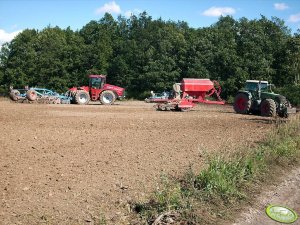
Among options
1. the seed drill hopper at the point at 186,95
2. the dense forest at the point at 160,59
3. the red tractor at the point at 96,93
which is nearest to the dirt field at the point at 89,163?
the seed drill hopper at the point at 186,95

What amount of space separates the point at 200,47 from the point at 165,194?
43.1 metres

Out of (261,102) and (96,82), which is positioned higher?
(96,82)

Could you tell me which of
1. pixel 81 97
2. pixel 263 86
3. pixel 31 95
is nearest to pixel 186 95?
pixel 263 86

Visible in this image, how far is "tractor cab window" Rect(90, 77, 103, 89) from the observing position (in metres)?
28.0

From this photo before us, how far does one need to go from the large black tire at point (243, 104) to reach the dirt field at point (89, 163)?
6282 mm

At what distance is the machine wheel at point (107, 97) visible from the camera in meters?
27.9

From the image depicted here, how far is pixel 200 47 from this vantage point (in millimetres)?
46781

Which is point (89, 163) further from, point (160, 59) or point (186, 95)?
point (160, 59)

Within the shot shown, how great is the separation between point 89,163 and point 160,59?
43.0m

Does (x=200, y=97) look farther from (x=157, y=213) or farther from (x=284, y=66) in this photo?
(x=284, y=66)

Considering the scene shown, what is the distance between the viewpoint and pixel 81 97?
90.1 feet

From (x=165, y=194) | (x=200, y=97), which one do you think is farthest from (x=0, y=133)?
(x=200, y=97)

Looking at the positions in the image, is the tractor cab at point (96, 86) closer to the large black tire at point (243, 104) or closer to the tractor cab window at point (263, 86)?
the large black tire at point (243, 104)

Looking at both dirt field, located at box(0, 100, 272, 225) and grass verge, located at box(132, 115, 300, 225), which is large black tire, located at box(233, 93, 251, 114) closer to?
dirt field, located at box(0, 100, 272, 225)
